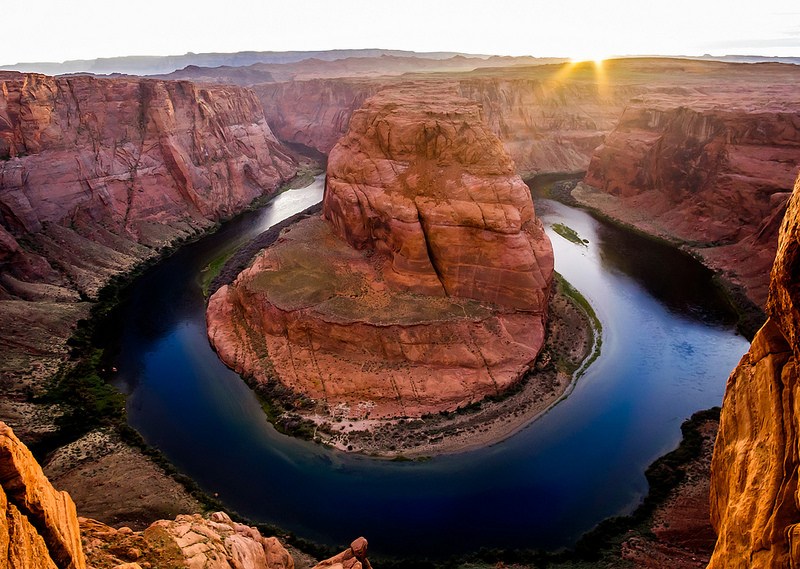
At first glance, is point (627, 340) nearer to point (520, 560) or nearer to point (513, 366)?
point (513, 366)

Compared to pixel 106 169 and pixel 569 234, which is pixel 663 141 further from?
pixel 106 169

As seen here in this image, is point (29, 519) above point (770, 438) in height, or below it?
below

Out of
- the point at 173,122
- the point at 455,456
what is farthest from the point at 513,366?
the point at 173,122

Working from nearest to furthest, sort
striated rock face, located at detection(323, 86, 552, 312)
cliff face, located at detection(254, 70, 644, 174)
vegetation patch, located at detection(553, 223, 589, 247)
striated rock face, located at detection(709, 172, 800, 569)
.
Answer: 1. striated rock face, located at detection(709, 172, 800, 569)
2. striated rock face, located at detection(323, 86, 552, 312)
3. vegetation patch, located at detection(553, 223, 589, 247)
4. cliff face, located at detection(254, 70, 644, 174)

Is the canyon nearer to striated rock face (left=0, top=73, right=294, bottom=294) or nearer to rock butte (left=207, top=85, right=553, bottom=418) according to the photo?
rock butte (left=207, top=85, right=553, bottom=418)

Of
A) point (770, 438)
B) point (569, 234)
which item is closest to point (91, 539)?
Answer: point (770, 438)

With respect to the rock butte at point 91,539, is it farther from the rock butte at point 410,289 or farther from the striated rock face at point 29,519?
the rock butte at point 410,289

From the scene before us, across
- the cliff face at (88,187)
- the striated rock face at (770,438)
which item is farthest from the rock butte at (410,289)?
the striated rock face at (770,438)

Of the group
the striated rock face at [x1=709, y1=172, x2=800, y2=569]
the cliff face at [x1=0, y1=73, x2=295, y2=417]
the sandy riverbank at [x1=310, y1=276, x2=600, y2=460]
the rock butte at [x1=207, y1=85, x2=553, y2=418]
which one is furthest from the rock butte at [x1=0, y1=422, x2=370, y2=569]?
the cliff face at [x1=0, y1=73, x2=295, y2=417]
